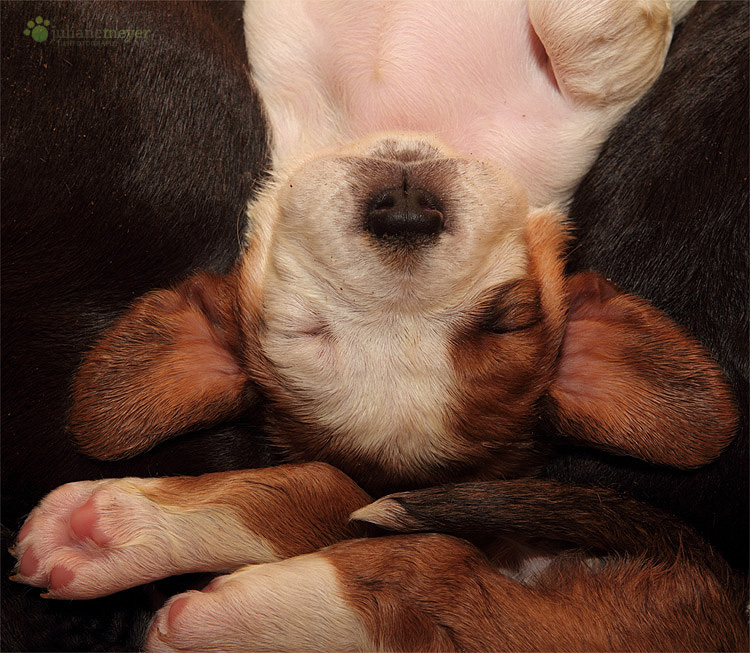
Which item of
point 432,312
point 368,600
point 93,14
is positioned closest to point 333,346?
point 432,312

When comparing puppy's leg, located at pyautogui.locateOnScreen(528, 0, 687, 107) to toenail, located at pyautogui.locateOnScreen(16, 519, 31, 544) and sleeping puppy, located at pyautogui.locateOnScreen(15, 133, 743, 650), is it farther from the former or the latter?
toenail, located at pyautogui.locateOnScreen(16, 519, 31, 544)

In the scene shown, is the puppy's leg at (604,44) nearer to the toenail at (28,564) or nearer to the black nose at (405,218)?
the black nose at (405,218)

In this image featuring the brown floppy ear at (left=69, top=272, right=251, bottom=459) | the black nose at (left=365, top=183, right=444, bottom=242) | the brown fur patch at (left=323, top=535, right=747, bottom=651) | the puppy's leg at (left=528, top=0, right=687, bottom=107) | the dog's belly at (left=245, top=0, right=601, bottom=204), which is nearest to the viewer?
the brown fur patch at (left=323, top=535, right=747, bottom=651)

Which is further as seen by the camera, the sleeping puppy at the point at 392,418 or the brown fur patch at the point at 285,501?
the brown fur patch at the point at 285,501

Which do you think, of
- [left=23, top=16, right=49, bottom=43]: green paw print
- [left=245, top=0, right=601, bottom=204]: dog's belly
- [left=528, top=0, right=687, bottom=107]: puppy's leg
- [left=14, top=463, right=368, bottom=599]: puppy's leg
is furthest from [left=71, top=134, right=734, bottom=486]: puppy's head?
[left=23, top=16, right=49, bottom=43]: green paw print

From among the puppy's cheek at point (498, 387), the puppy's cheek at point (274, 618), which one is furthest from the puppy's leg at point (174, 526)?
the puppy's cheek at point (498, 387)

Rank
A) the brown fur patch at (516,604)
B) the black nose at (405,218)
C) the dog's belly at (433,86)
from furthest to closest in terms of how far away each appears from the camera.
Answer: the dog's belly at (433,86) < the black nose at (405,218) < the brown fur patch at (516,604)

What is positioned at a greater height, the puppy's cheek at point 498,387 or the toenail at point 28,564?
the puppy's cheek at point 498,387
